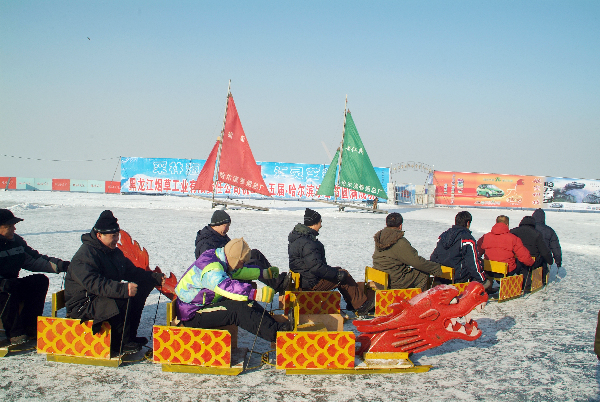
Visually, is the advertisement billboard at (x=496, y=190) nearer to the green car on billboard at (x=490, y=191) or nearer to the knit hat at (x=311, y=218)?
the green car on billboard at (x=490, y=191)

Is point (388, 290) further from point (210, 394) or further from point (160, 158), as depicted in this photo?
point (160, 158)

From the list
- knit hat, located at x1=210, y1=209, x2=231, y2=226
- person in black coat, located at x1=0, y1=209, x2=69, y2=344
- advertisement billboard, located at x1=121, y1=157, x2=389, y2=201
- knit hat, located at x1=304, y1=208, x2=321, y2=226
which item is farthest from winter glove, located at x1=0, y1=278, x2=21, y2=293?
advertisement billboard, located at x1=121, y1=157, x2=389, y2=201

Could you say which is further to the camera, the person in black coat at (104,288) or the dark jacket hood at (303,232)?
the dark jacket hood at (303,232)

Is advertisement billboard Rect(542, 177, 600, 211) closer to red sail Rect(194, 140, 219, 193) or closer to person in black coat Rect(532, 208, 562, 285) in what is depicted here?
red sail Rect(194, 140, 219, 193)

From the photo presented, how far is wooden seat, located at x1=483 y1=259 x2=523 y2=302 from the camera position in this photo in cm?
521

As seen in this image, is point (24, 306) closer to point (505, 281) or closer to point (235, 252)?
point (235, 252)

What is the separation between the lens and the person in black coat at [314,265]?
4.11 meters

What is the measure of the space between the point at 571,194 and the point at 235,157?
25.2 meters

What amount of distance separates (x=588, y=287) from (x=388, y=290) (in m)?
3.69

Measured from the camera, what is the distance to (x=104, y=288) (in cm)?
299

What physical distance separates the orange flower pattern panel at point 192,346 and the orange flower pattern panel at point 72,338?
410mm

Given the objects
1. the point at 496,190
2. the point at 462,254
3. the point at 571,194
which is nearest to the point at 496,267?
the point at 462,254

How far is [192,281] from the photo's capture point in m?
3.11

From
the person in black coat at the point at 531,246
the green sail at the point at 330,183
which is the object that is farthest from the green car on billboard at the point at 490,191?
the person in black coat at the point at 531,246
